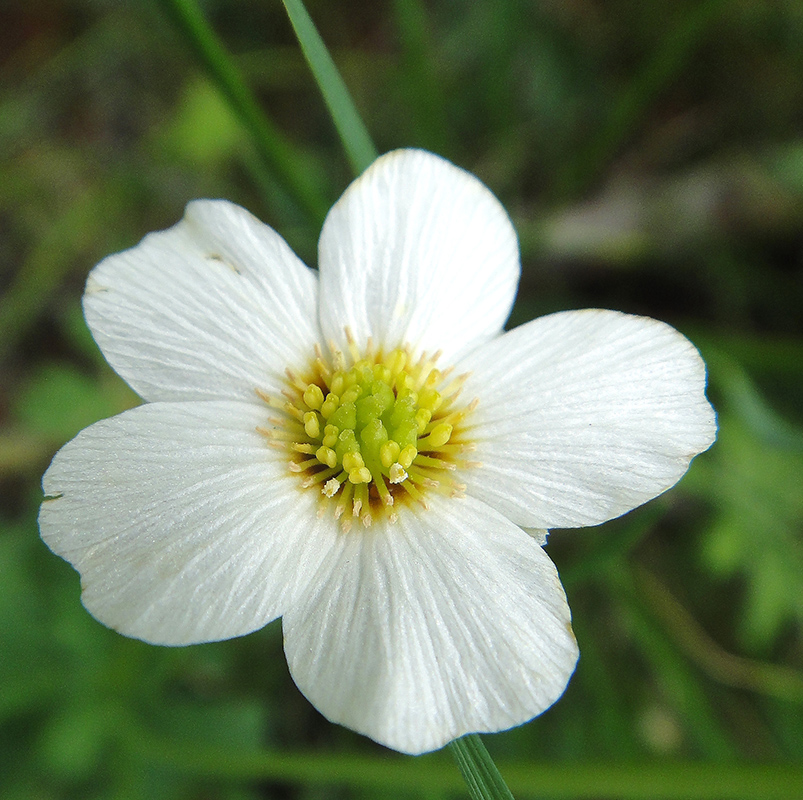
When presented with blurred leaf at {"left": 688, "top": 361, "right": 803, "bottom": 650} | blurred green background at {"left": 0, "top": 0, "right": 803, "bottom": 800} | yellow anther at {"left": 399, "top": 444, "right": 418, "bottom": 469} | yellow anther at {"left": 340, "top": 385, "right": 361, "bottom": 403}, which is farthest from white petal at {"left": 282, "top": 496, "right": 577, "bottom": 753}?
blurred leaf at {"left": 688, "top": 361, "right": 803, "bottom": 650}

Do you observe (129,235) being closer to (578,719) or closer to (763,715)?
(578,719)

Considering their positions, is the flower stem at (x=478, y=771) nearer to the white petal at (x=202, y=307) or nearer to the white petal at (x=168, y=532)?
the white petal at (x=168, y=532)

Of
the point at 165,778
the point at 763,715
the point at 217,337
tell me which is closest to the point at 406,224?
the point at 217,337

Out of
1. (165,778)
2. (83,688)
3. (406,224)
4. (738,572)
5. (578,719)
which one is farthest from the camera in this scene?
(738,572)

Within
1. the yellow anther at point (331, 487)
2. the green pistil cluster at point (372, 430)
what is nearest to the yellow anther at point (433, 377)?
the green pistil cluster at point (372, 430)

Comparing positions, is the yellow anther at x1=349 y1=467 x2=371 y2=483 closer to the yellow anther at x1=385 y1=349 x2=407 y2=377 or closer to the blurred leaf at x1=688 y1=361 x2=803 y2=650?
the yellow anther at x1=385 y1=349 x2=407 y2=377

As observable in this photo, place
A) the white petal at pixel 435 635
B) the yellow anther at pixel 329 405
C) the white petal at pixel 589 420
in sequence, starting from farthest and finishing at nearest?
the yellow anther at pixel 329 405 < the white petal at pixel 589 420 < the white petal at pixel 435 635
